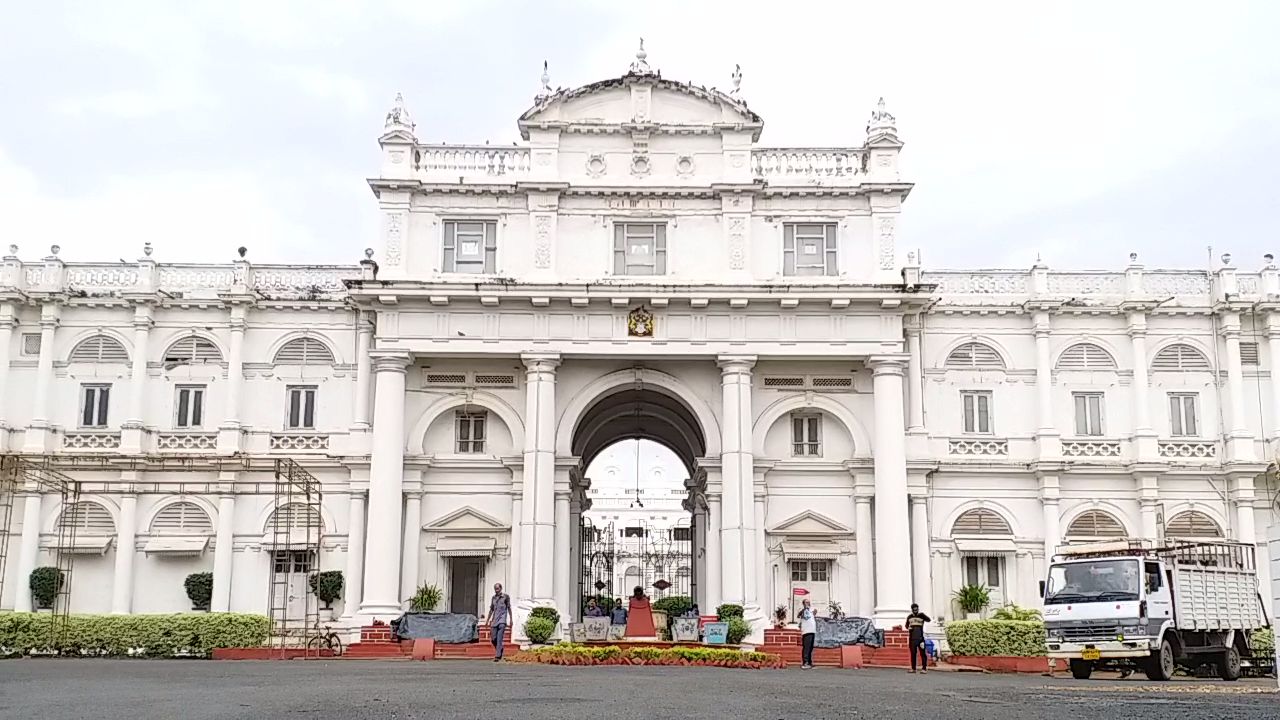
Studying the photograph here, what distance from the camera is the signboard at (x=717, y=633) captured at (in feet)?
108

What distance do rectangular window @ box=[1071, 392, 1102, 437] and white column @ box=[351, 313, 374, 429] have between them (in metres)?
20.3

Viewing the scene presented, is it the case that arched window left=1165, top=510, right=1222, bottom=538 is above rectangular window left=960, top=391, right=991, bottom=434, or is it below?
below

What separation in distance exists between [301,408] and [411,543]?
5473 millimetres

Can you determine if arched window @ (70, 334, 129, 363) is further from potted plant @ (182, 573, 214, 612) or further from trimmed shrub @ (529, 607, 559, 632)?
trimmed shrub @ (529, 607, 559, 632)

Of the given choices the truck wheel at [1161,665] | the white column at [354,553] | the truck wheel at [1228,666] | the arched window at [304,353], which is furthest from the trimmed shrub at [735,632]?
the arched window at [304,353]

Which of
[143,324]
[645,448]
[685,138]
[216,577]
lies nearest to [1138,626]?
[685,138]

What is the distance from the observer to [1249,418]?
38562mm

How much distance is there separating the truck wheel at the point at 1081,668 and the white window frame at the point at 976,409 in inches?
512

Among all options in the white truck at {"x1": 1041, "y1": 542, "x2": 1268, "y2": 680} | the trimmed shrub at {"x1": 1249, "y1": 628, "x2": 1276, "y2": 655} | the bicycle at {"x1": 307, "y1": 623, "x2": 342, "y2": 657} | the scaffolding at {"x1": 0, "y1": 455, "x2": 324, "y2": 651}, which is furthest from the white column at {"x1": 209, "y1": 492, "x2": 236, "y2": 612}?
the trimmed shrub at {"x1": 1249, "y1": 628, "x2": 1276, "y2": 655}

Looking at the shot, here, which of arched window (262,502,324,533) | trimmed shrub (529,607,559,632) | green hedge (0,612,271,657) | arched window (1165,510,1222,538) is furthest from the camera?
arched window (1165,510,1222,538)

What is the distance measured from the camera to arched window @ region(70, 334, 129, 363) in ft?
127

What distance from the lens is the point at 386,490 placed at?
35406mm

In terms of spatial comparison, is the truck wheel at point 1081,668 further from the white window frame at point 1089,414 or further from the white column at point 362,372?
the white column at point 362,372

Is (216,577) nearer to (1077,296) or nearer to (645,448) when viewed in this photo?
(1077,296)
